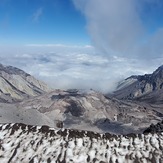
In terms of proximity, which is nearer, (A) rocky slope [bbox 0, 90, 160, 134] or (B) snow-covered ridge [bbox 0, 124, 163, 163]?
(B) snow-covered ridge [bbox 0, 124, 163, 163]

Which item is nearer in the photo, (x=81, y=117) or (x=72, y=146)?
(x=72, y=146)

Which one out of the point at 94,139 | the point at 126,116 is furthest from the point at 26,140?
the point at 126,116

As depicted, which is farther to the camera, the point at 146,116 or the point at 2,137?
the point at 146,116

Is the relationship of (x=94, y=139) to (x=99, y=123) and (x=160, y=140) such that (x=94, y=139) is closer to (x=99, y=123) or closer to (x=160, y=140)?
(x=160, y=140)

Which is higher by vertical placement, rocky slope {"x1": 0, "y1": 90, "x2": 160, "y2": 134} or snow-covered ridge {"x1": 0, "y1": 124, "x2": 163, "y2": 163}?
rocky slope {"x1": 0, "y1": 90, "x2": 160, "y2": 134}

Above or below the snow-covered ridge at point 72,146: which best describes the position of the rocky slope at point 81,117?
above

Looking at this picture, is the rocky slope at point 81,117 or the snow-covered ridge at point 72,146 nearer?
the snow-covered ridge at point 72,146

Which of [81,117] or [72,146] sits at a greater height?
[81,117]

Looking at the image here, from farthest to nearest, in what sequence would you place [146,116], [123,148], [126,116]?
[146,116] → [126,116] → [123,148]
